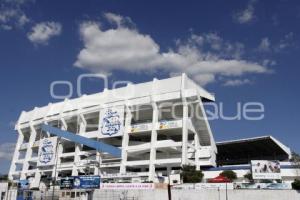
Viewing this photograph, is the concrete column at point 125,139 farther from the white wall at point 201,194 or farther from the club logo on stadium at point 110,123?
the white wall at point 201,194

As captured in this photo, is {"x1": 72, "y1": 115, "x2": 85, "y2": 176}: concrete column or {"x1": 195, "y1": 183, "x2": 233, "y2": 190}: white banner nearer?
{"x1": 195, "y1": 183, "x2": 233, "y2": 190}: white banner

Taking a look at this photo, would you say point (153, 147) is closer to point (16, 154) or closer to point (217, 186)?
point (217, 186)

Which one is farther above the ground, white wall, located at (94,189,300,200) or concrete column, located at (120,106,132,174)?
concrete column, located at (120,106,132,174)

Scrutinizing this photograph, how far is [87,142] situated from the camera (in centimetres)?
9062

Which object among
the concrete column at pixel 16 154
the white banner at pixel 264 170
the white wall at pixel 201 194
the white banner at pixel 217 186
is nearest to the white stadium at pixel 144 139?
the concrete column at pixel 16 154

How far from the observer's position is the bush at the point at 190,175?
7012 centimetres

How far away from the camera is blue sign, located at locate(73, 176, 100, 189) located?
60.3 meters

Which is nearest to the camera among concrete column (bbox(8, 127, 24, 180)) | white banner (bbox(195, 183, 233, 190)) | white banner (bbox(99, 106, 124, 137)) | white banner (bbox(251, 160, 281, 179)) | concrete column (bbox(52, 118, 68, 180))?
white banner (bbox(195, 183, 233, 190))

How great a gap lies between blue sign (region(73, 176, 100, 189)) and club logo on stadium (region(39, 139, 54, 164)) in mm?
41405

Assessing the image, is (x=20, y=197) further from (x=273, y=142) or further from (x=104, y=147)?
(x=273, y=142)

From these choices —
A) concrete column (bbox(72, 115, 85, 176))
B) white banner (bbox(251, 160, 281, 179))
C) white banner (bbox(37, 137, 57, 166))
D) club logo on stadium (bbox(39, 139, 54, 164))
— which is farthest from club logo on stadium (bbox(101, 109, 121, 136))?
white banner (bbox(251, 160, 281, 179))

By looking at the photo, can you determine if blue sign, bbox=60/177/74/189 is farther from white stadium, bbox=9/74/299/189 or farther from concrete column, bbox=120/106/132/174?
concrete column, bbox=120/106/132/174

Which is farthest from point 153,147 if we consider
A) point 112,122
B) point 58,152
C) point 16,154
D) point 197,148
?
point 16,154

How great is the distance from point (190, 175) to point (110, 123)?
25.2m
